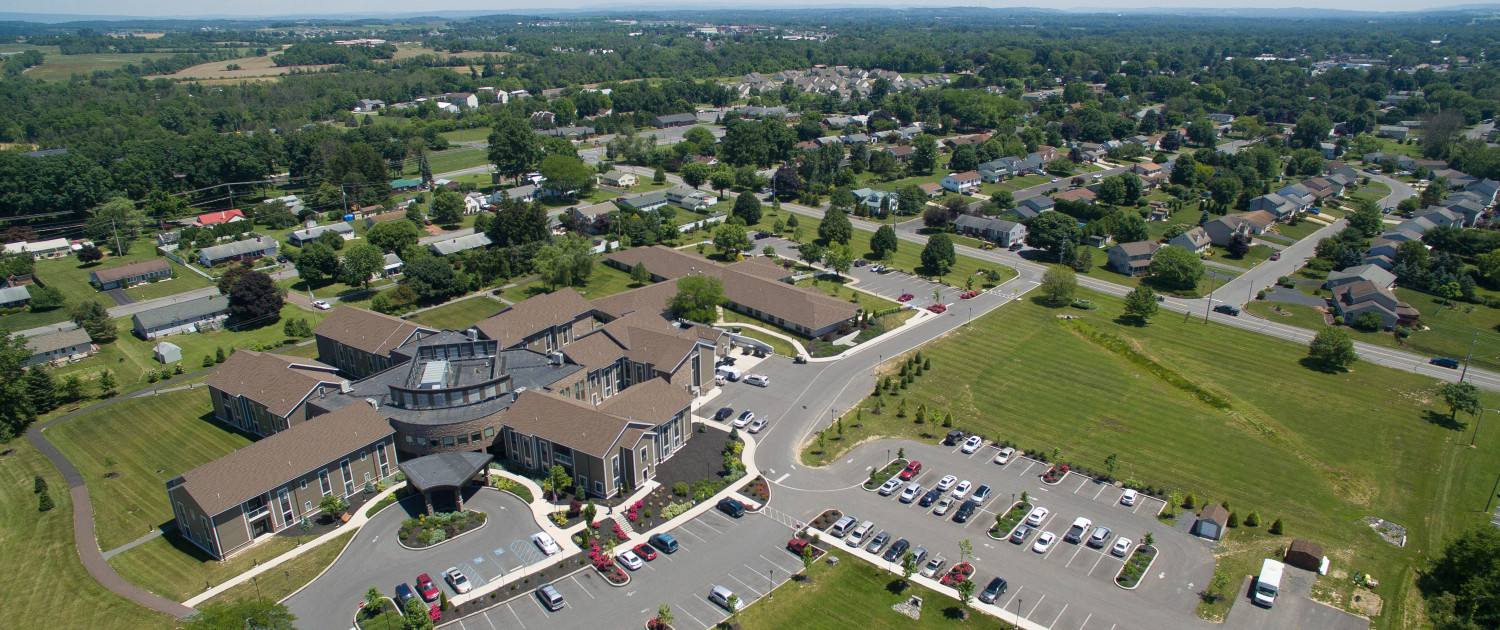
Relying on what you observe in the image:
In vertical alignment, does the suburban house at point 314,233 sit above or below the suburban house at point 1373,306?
above

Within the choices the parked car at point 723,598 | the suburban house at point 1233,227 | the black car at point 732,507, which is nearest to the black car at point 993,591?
the parked car at point 723,598

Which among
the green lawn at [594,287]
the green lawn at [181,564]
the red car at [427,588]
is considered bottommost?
the green lawn at [181,564]

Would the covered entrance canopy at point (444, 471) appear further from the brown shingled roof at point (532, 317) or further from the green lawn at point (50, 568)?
the brown shingled roof at point (532, 317)

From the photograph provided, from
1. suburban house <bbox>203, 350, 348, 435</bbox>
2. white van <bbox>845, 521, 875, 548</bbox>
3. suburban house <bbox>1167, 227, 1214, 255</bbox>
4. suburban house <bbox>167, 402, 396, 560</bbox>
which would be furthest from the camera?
suburban house <bbox>1167, 227, 1214, 255</bbox>

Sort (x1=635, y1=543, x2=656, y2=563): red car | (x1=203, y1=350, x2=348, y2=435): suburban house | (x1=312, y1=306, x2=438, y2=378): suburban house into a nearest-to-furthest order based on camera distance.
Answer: (x1=635, y1=543, x2=656, y2=563): red car, (x1=203, y1=350, x2=348, y2=435): suburban house, (x1=312, y1=306, x2=438, y2=378): suburban house

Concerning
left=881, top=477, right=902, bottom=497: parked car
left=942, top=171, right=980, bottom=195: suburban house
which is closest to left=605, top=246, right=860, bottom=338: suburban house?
left=881, top=477, right=902, bottom=497: parked car

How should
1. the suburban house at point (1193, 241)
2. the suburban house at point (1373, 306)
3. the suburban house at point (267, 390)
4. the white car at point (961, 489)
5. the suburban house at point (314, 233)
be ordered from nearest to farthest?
the white car at point (961, 489) → the suburban house at point (267, 390) → the suburban house at point (1373, 306) → the suburban house at point (1193, 241) → the suburban house at point (314, 233)

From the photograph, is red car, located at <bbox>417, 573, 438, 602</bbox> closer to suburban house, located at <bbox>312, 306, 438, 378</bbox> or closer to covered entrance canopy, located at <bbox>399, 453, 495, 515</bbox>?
covered entrance canopy, located at <bbox>399, 453, 495, 515</bbox>
